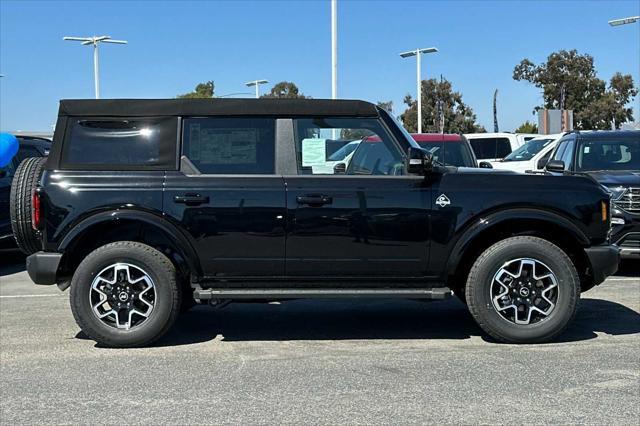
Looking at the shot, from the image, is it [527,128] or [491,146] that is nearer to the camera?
[491,146]

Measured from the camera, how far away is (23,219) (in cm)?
556

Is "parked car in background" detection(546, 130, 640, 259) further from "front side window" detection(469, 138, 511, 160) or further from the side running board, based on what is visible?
"front side window" detection(469, 138, 511, 160)

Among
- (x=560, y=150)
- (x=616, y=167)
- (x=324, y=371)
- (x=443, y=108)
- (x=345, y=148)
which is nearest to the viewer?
(x=324, y=371)

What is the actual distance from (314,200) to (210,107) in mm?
1179

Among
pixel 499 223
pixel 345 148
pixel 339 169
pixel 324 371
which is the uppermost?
pixel 345 148

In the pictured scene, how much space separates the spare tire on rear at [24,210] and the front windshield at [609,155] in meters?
7.07

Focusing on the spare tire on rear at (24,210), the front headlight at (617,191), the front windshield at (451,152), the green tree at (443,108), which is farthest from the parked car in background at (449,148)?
the green tree at (443,108)

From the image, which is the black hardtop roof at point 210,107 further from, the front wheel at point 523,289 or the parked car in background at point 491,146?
the parked car in background at point 491,146

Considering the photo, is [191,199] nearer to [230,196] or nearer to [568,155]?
[230,196]

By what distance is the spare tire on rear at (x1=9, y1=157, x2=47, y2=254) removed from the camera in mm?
5551

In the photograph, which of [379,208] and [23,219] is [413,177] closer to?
[379,208]

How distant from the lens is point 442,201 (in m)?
5.43

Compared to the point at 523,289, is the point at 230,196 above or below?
above

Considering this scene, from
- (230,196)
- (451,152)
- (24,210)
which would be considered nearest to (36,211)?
(24,210)
